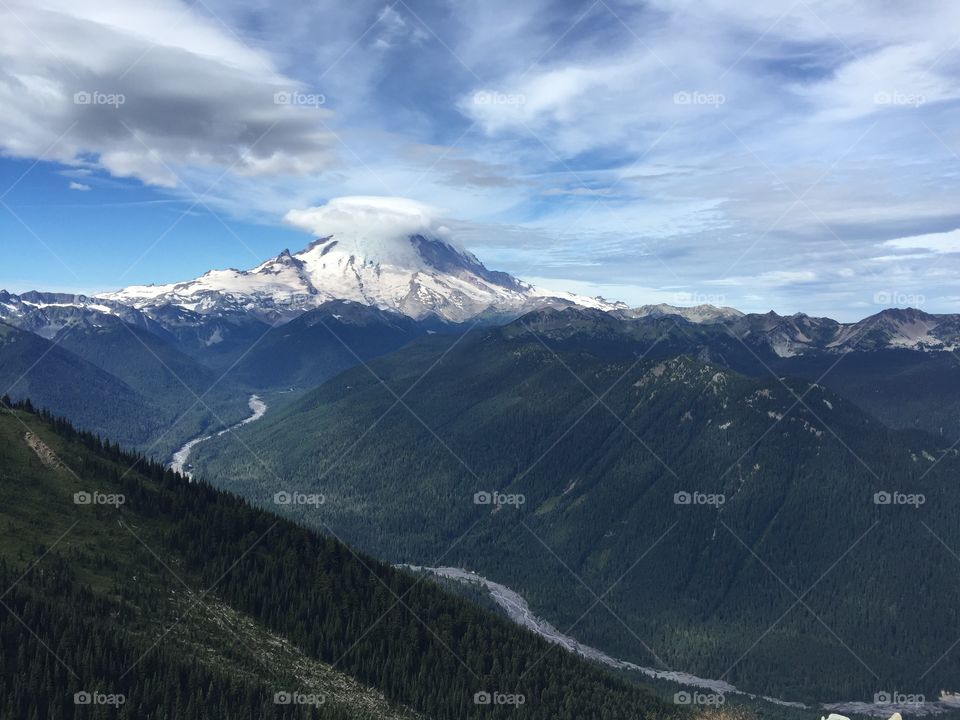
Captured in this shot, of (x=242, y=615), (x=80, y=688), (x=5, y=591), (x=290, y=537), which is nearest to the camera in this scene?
(x=80, y=688)

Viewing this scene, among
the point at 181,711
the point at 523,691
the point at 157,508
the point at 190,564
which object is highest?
the point at 157,508

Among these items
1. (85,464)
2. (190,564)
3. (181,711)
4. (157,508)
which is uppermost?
(85,464)

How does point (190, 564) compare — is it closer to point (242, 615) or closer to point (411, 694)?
point (242, 615)

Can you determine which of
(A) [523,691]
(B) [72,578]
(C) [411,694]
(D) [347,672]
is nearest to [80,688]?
(B) [72,578]

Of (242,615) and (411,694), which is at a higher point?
(242,615)

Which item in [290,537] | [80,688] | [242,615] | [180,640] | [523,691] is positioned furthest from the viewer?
[290,537]

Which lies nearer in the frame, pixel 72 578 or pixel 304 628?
pixel 72 578

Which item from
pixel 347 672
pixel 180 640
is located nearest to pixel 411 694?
pixel 347 672

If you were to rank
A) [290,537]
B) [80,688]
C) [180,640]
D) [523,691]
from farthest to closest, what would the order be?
1. [290,537]
2. [523,691]
3. [180,640]
4. [80,688]

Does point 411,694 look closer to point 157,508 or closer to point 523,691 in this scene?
point 523,691
